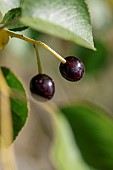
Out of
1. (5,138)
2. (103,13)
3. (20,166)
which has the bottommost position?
(20,166)

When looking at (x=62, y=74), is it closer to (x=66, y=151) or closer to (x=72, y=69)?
(x=72, y=69)

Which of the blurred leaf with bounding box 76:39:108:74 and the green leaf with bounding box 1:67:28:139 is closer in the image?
the green leaf with bounding box 1:67:28:139

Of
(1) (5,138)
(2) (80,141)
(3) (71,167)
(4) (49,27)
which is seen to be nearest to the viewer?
(4) (49,27)

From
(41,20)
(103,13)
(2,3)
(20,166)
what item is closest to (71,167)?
(103,13)

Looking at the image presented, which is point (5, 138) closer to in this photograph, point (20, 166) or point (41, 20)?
point (41, 20)

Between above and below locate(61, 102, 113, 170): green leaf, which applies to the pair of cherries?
above

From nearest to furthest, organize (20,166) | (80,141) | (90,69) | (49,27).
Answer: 1. (49,27)
2. (80,141)
3. (90,69)
4. (20,166)

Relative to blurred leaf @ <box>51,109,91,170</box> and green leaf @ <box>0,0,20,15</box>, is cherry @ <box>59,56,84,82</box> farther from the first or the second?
blurred leaf @ <box>51,109,91,170</box>

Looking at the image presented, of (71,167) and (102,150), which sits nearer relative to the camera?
(102,150)

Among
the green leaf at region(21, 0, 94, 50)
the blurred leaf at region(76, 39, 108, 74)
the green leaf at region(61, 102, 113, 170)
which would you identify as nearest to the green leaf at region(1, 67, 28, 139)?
the green leaf at region(21, 0, 94, 50)
